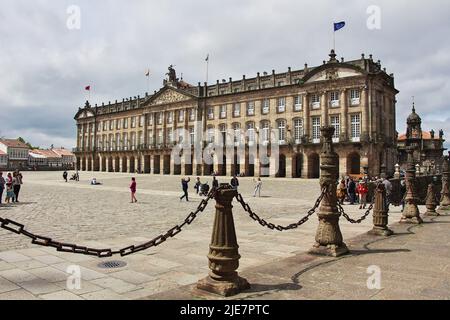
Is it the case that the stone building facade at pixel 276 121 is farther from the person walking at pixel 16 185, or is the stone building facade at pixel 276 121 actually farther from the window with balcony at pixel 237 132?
the person walking at pixel 16 185

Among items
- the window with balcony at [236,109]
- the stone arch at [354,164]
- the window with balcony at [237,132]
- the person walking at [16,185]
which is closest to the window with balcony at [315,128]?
the stone arch at [354,164]

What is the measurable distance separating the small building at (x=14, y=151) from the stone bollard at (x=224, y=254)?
10195cm

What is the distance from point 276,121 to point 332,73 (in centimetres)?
945

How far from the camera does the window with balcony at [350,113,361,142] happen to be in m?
42.2

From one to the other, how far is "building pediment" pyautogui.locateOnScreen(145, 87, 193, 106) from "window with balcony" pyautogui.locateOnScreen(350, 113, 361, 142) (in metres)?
26.2

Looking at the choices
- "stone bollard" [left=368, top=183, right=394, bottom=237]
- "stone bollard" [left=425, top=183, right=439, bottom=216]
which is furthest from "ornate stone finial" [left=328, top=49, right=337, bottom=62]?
"stone bollard" [left=368, top=183, right=394, bottom=237]

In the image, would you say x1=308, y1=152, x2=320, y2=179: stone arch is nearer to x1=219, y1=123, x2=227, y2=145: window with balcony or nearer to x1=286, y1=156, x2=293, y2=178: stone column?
x1=286, y1=156, x2=293, y2=178: stone column

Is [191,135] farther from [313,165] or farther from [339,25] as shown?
[339,25]

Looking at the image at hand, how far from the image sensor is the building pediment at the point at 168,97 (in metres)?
59.3

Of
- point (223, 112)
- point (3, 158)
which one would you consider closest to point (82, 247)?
point (223, 112)

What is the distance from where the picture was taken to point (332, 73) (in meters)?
43.5

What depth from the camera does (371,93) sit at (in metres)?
41.2
